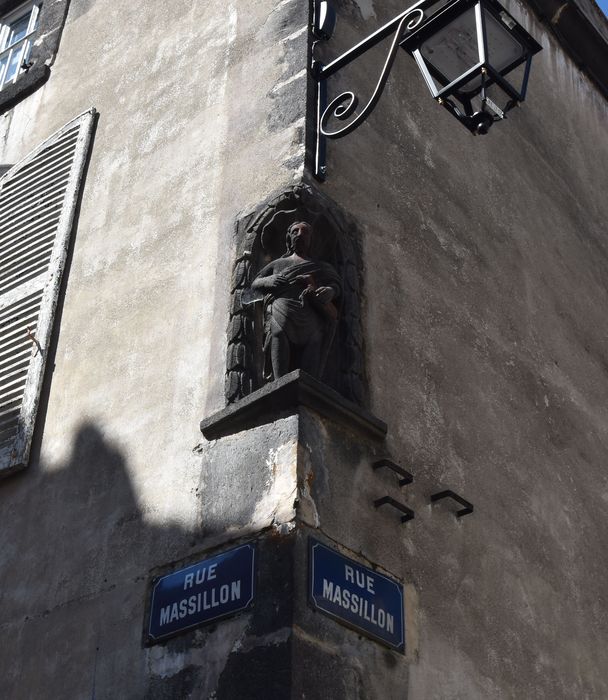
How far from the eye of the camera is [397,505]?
466 cm

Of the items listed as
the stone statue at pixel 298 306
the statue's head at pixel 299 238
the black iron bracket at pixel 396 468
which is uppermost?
the statue's head at pixel 299 238

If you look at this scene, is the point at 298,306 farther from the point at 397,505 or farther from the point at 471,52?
the point at 471,52

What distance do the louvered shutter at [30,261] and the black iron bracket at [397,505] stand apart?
6.18 feet

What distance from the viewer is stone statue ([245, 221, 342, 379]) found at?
4.86m

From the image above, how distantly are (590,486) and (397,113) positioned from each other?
232cm

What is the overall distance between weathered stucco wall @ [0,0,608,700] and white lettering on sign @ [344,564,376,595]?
4.7 inches

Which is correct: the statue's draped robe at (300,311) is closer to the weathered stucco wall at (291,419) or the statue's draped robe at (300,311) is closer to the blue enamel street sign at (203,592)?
the weathered stucco wall at (291,419)

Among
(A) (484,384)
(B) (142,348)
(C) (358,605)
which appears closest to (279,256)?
(B) (142,348)

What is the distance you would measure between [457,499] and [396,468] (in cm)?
38

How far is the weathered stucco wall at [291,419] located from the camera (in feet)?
14.7

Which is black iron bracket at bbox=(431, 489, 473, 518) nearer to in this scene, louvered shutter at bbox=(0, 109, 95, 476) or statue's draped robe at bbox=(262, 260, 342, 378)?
statue's draped robe at bbox=(262, 260, 342, 378)

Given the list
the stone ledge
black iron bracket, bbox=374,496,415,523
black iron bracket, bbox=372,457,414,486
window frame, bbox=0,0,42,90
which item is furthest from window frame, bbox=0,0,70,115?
black iron bracket, bbox=374,496,415,523

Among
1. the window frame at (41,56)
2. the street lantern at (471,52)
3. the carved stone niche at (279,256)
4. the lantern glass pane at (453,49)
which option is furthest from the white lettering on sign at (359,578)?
the window frame at (41,56)

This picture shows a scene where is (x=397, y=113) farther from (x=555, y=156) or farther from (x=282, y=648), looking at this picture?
(x=282, y=648)
